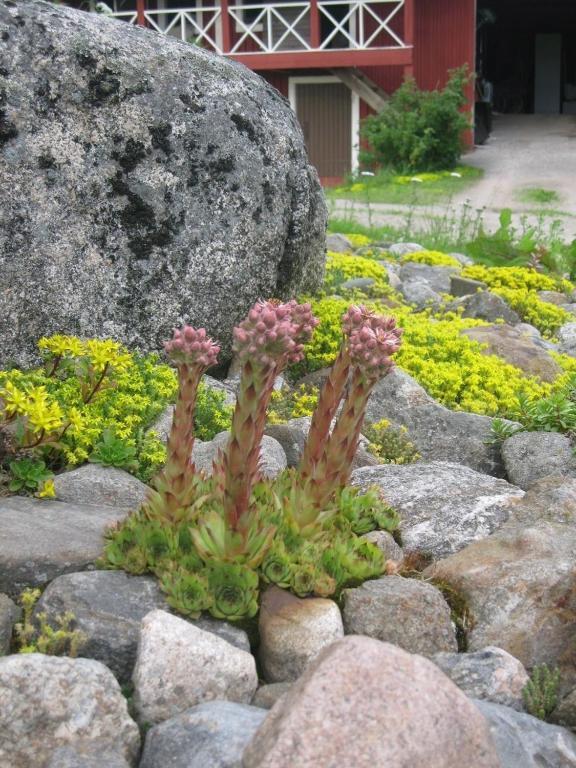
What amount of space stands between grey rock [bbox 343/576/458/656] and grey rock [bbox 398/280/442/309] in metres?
5.27

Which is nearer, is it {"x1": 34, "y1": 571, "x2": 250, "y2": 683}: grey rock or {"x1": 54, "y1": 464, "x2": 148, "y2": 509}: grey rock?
{"x1": 34, "y1": 571, "x2": 250, "y2": 683}: grey rock

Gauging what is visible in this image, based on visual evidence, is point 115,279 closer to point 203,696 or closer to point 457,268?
point 203,696

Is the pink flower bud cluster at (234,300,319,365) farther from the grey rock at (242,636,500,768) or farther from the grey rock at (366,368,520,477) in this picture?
the grey rock at (366,368,520,477)

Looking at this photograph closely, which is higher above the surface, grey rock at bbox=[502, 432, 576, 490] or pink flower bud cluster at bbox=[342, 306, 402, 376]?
pink flower bud cluster at bbox=[342, 306, 402, 376]

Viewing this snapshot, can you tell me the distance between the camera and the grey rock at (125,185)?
5117 mm

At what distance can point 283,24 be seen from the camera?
1059 inches

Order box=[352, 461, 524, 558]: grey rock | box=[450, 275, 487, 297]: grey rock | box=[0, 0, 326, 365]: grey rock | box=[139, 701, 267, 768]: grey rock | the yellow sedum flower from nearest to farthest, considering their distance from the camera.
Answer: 1. box=[139, 701, 267, 768]: grey rock
2. the yellow sedum flower
3. box=[352, 461, 524, 558]: grey rock
4. box=[0, 0, 326, 365]: grey rock
5. box=[450, 275, 487, 297]: grey rock

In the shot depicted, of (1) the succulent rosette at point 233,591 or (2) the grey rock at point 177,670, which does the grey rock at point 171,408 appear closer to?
(1) the succulent rosette at point 233,591

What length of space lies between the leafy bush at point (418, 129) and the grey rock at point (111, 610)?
71.6 feet

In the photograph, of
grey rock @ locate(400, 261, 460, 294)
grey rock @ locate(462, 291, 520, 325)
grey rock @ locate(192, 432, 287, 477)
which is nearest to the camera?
grey rock @ locate(192, 432, 287, 477)

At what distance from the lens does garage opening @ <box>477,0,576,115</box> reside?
34.8 meters

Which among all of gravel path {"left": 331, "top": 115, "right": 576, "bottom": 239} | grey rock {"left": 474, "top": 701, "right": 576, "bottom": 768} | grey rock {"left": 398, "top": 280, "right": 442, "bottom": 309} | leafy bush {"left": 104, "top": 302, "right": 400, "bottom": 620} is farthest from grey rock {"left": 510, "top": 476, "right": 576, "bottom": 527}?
gravel path {"left": 331, "top": 115, "right": 576, "bottom": 239}

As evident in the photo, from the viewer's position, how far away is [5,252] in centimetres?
502

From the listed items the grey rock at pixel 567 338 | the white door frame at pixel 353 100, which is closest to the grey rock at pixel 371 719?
the grey rock at pixel 567 338
